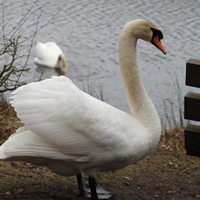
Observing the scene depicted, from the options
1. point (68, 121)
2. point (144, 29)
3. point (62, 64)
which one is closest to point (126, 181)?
point (68, 121)

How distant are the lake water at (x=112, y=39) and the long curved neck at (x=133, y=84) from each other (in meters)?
4.67

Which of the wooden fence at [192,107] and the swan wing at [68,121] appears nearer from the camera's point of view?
the swan wing at [68,121]

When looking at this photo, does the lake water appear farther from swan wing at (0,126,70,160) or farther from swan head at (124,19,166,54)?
swan wing at (0,126,70,160)

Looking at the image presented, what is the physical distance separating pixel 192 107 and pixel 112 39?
842 cm

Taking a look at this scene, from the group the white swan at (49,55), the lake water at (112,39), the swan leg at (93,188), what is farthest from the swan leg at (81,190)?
the white swan at (49,55)

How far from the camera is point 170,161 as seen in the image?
5.72 m

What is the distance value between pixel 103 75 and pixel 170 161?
608 cm

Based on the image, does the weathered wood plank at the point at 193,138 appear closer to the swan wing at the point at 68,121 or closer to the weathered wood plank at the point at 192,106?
the weathered wood plank at the point at 192,106

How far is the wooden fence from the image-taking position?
4980 mm

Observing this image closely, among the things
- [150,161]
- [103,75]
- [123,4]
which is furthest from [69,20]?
[150,161]

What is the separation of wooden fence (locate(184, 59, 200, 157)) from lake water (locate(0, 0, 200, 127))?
386 cm

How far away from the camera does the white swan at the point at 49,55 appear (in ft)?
44.2

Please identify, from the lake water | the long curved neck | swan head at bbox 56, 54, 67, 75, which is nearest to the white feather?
the long curved neck

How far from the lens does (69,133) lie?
3828 mm
